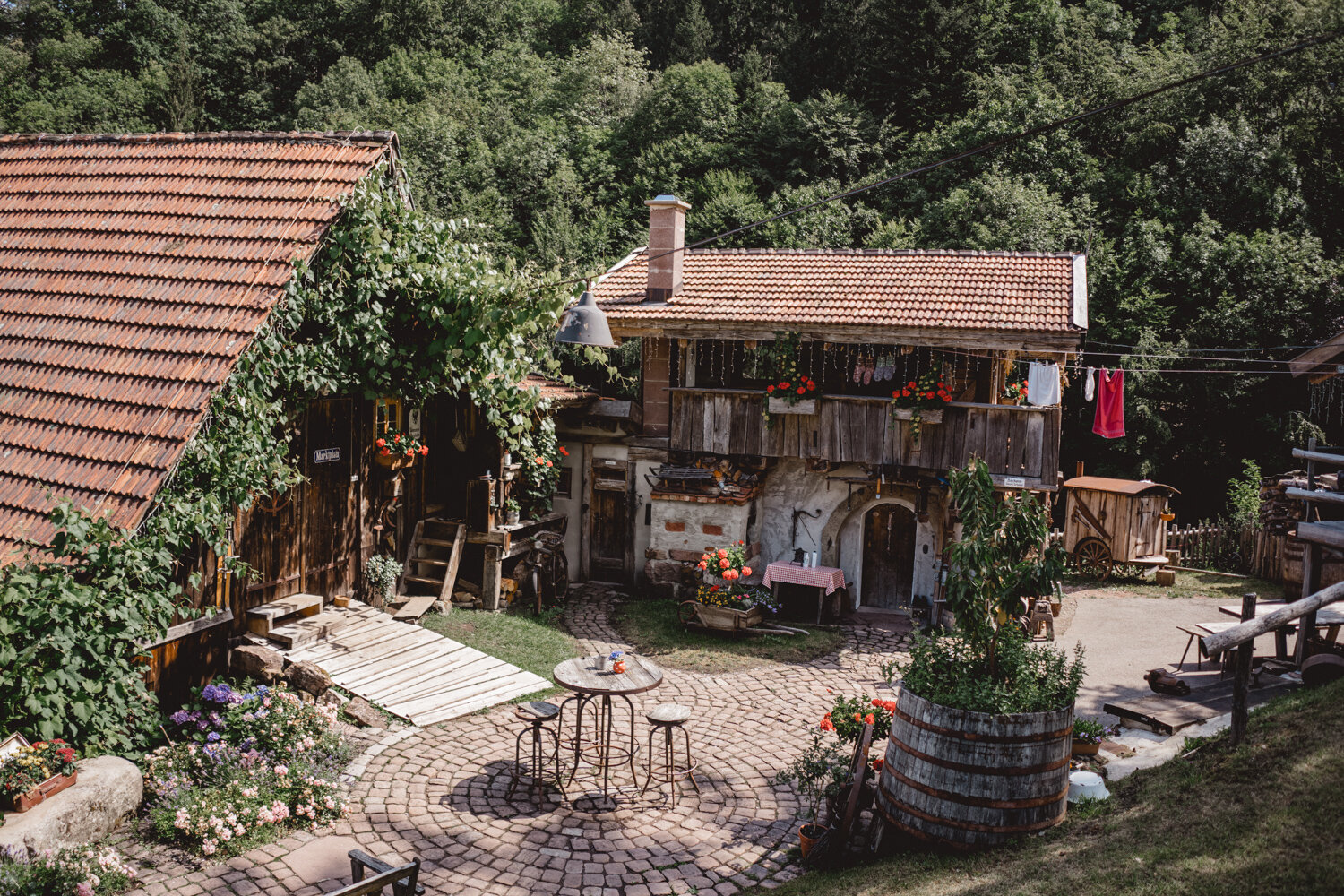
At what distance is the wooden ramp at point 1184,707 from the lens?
872 cm

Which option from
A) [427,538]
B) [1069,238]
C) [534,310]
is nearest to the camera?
[534,310]

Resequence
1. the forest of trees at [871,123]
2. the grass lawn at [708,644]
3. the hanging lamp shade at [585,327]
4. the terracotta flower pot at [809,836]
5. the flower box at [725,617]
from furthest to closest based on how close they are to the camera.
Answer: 1. the forest of trees at [871,123]
2. the flower box at [725,617]
3. the grass lawn at [708,644]
4. the hanging lamp shade at [585,327]
5. the terracotta flower pot at [809,836]

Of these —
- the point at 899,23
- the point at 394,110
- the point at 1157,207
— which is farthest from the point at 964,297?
the point at 394,110

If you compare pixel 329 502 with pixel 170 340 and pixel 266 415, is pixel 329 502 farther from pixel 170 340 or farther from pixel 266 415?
pixel 170 340

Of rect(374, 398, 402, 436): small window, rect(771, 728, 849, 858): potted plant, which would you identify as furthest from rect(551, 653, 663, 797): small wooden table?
rect(374, 398, 402, 436): small window

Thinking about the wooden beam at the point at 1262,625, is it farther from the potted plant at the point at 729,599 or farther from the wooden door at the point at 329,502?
the wooden door at the point at 329,502

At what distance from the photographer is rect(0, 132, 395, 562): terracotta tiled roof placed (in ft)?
25.9

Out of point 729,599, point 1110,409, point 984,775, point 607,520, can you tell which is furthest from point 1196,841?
point 1110,409

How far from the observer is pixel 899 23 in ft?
113

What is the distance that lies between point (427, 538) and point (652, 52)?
38.0 metres

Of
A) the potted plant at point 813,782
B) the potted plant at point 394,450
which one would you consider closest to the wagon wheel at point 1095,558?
the potted plant at point 813,782

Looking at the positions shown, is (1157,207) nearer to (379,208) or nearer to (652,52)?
(379,208)

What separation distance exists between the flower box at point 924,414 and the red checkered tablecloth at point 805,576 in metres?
2.59

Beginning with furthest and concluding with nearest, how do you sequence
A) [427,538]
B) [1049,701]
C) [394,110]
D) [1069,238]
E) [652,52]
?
[652,52]
[394,110]
[1069,238]
[427,538]
[1049,701]
